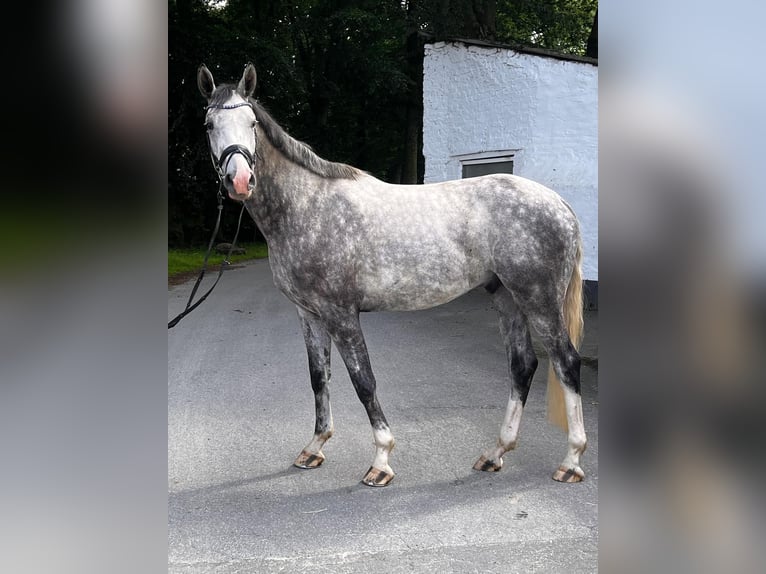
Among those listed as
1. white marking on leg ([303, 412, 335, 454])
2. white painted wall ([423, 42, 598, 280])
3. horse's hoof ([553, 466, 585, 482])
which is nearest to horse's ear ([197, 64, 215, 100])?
white marking on leg ([303, 412, 335, 454])

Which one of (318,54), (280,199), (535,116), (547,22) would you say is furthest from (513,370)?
(318,54)

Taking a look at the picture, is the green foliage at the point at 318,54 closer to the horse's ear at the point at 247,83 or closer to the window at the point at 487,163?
the window at the point at 487,163

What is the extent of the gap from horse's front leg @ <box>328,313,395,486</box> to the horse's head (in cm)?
→ 86

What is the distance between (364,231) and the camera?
10.8ft

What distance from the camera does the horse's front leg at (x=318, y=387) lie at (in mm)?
3602

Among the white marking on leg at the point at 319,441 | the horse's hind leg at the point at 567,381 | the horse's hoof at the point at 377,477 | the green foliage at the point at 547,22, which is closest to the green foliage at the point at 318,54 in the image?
the green foliage at the point at 547,22

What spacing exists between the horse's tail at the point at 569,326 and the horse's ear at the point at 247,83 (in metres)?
1.96

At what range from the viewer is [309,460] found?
361cm

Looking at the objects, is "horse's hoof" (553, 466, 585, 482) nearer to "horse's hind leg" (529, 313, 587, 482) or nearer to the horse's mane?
"horse's hind leg" (529, 313, 587, 482)

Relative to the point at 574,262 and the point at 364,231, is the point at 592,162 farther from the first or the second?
the point at 364,231

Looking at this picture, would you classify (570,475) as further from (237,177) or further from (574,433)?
(237,177)
